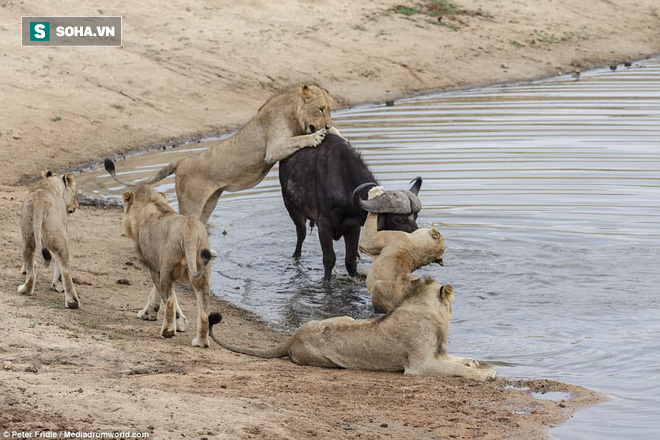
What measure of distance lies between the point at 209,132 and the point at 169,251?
10.7 meters

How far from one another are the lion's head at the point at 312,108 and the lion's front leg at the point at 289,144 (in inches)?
6.7

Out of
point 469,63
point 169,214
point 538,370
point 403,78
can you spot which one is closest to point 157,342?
point 169,214

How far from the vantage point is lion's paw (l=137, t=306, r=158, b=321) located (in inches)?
366

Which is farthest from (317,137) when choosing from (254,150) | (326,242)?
(326,242)

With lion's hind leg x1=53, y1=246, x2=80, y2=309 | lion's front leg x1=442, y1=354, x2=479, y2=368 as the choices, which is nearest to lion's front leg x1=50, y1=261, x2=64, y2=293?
lion's hind leg x1=53, y1=246, x2=80, y2=309

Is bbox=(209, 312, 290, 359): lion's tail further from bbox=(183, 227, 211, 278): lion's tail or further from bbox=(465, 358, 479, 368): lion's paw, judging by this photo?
bbox=(465, 358, 479, 368): lion's paw

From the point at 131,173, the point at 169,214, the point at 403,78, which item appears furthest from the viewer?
the point at 403,78

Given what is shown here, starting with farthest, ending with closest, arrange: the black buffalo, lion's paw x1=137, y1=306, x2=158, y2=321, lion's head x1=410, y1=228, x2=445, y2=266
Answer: the black buffalo
lion's paw x1=137, y1=306, x2=158, y2=321
lion's head x1=410, y1=228, x2=445, y2=266

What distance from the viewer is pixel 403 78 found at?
23234 mm

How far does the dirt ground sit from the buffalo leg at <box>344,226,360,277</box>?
4.61 ft

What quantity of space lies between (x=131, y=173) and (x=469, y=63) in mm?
10929

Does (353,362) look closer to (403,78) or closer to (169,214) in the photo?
(169,214)

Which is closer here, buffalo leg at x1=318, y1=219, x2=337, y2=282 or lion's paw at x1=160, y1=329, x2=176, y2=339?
lion's paw at x1=160, y1=329, x2=176, y2=339

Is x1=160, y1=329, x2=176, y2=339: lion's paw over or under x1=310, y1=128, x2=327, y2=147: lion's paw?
under
